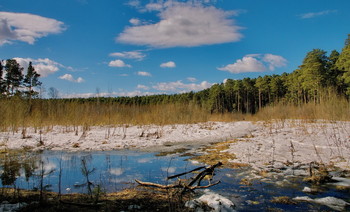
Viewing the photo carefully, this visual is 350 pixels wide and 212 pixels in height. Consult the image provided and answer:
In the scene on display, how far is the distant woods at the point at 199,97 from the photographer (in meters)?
11.8

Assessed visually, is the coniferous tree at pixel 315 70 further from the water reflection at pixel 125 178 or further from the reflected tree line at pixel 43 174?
the reflected tree line at pixel 43 174

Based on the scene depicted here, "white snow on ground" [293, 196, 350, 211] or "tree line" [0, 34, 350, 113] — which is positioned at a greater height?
"tree line" [0, 34, 350, 113]

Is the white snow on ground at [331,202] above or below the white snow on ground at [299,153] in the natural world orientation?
below

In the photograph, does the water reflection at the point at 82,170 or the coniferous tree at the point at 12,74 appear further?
the coniferous tree at the point at 12,74

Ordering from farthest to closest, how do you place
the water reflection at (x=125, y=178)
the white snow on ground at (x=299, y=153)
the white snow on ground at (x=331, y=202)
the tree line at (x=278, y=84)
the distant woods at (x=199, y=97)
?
the tree line at (x=278, y=84) < the distant woods at (x=199, y=97) < the white snow on ground at (x=299, y=153) < the water reflection at (x=125, y=178) < the white snow on ground at (x=331, y=202)

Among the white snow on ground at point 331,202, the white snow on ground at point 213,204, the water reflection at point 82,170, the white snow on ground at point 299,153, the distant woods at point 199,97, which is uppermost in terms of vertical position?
the distant woods at point 199,97

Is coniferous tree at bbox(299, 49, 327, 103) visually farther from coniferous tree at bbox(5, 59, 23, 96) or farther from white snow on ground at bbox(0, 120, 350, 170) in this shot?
coniferous tree at bbox(5, 59, 23, 96)

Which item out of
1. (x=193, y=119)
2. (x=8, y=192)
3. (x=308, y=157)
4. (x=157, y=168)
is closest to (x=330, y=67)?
(x=193, y=119)

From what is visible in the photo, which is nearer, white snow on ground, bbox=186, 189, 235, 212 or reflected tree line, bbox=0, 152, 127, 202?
white snow on ground, bbox=186, 189, 235, 212

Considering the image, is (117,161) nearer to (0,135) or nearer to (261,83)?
(0,135)

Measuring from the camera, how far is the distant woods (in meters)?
11.8

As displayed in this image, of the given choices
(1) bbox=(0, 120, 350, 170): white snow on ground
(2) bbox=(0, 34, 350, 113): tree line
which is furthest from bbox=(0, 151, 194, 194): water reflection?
(2) bbox=(0, 34, 350, 113): tree line

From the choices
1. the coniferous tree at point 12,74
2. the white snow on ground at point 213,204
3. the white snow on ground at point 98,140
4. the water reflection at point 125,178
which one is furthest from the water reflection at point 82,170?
the coniferous tree at point 12,74

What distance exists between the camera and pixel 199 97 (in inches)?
2515
